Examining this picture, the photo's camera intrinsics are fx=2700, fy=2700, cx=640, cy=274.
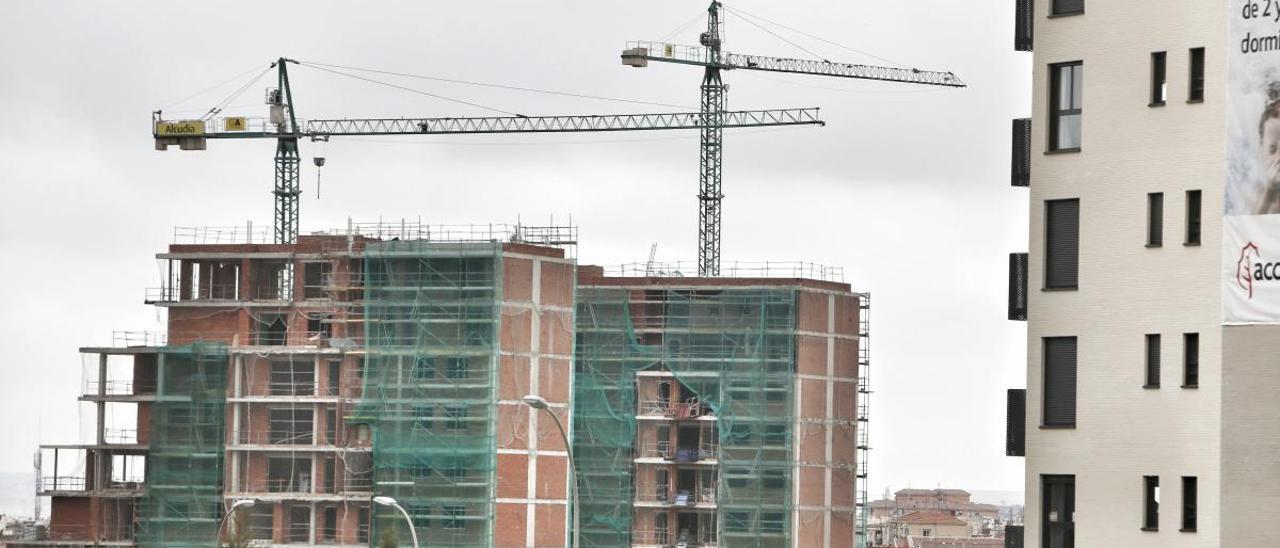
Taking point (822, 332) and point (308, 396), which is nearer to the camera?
point (308, 396)

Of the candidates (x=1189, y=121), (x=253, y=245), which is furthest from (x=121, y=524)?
(x=1189, y=121)

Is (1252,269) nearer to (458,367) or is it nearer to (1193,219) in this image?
(1193,219)

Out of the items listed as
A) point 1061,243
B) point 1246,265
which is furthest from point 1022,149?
point 1246,265

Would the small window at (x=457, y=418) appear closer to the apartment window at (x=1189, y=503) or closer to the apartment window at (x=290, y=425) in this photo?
the apartment window at (x=290, y=425)

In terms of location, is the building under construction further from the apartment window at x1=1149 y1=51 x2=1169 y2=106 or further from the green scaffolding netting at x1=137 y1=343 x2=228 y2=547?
the apartment window at x1=1149 y1=51 x2=1169 y2=106

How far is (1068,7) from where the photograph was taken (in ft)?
177

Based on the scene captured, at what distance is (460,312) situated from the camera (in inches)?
4702

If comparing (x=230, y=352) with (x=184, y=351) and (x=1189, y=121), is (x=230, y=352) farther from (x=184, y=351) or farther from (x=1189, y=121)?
(x=1189, y=121)

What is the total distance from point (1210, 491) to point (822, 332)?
88514 mm

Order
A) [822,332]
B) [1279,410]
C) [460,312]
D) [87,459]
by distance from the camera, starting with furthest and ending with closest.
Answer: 1. [822,332]
2. [87,459]
3. [460,312]
4. [1279,410]

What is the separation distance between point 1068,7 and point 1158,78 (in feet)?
9.10

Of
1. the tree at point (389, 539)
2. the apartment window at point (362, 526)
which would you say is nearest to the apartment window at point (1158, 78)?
the tree at point (389, 539)

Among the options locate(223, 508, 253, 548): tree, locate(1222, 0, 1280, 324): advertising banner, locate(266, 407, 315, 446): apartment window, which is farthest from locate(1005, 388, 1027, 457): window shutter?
locate(266, 407, 315, 446): apartment window

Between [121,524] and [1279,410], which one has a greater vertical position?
[1279,410]
